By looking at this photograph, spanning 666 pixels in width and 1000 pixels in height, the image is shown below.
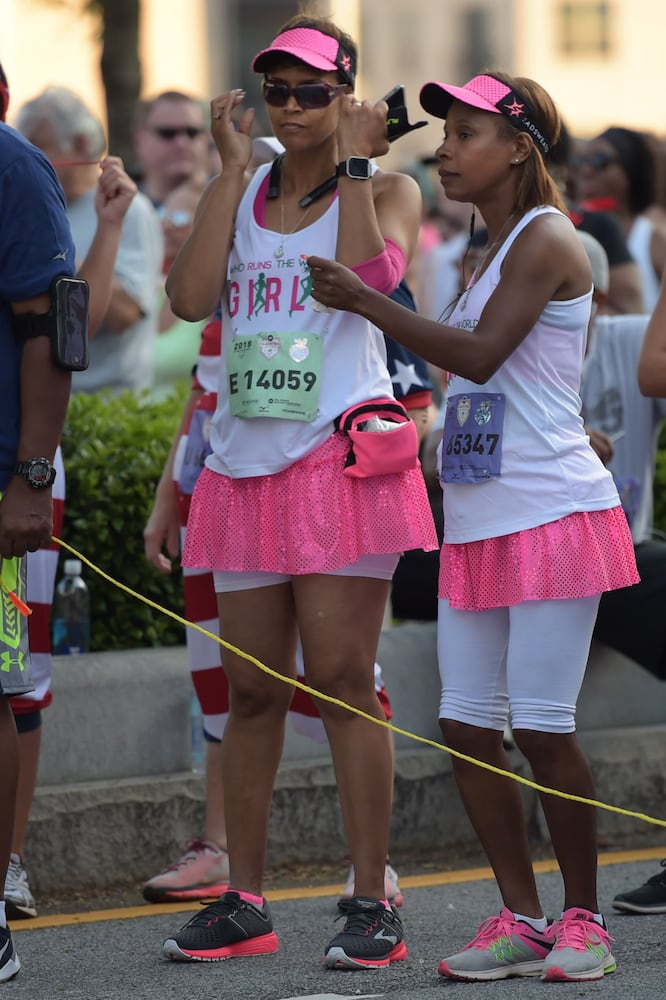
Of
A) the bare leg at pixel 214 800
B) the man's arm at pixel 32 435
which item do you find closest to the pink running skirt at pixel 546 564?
the man's arm at pixel 32 435

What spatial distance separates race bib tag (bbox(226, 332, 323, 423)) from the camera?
445cm

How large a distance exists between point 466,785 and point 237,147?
168 centimetres

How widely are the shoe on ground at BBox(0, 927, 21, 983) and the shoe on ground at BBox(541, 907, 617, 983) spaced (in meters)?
1.22

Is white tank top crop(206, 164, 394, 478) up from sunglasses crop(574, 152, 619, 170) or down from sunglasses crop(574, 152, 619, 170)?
down

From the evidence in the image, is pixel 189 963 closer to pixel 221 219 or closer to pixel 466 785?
pixel 466 785

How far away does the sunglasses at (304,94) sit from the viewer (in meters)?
4.53

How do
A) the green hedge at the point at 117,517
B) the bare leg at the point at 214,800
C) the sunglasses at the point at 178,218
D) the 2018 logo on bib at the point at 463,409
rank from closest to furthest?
the 2018 logo on bib at the point at 463,409, the bare leg at the point at 214,800, the green hedge at the point at 117,517, the sunglasses at the point at 178,218

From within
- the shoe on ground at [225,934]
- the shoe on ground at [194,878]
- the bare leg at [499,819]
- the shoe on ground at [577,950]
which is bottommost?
the shoe on ground at [194,878]

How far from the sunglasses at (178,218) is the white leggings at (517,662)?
4.41 meters

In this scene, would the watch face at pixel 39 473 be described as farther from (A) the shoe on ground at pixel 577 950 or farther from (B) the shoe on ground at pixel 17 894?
(A) the shoe on ground at pixel 577 950

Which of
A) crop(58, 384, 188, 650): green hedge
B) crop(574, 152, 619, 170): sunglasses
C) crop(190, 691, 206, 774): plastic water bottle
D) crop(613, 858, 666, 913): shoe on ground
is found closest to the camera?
crop(613, 858, 666, 913): shoe on ground

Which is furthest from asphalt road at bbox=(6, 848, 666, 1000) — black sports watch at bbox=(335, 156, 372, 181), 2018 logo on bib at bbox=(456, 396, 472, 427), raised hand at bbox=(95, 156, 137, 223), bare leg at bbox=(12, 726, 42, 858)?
raised hand at bbox=(95, 156, 137, 223)

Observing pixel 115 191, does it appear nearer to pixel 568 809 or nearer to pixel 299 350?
pixel 299 350

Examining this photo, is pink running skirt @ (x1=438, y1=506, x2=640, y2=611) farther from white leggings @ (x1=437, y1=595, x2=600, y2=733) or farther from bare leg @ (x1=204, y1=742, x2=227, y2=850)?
bare leg @ (x1=204, y1=742, x2=227, y2=850)
